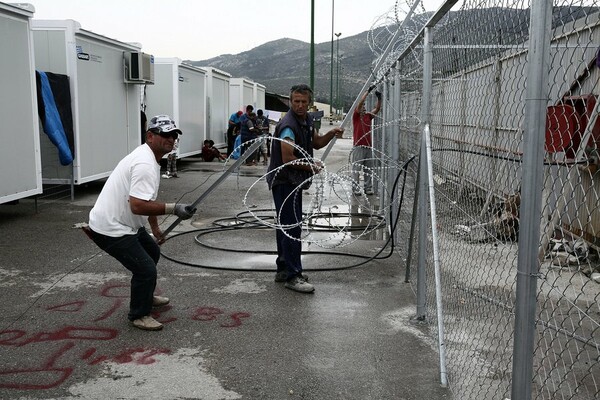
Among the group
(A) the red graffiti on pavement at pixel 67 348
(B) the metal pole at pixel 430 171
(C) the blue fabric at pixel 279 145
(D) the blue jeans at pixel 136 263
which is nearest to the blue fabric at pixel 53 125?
(A) the red graffiti on pavement at pixel 67 348

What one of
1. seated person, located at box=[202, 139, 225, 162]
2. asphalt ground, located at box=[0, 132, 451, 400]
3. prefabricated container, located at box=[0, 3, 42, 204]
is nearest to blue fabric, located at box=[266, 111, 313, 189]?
asphalt ground, located at box=[0, 132, 451, 400]

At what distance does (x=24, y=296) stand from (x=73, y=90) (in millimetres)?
6200

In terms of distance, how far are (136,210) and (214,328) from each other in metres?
1.22

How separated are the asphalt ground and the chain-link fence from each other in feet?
1.35

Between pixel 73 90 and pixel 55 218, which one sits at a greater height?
pixel 73 90

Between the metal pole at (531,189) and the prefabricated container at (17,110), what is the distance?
8.41m

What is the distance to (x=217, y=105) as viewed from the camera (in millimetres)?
22141

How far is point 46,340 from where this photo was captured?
455 centimetres

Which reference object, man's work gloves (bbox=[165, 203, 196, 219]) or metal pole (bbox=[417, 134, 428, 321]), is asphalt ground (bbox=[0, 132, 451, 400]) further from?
man's work gloves (bbox=[165, 203, 196, 219])

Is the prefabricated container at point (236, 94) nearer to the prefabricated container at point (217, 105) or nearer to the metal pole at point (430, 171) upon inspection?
the prefabricated container at point (217, 105)

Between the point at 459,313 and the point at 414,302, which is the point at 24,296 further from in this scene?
the point at 459,313

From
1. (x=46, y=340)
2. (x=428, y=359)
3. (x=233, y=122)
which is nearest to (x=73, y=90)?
(x=46, y=340)

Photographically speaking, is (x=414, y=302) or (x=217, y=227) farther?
(x=217, y=227)

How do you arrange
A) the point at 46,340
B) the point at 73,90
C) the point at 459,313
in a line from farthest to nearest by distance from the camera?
the point at 73,90
the point at 459,313
the point at 46,340
